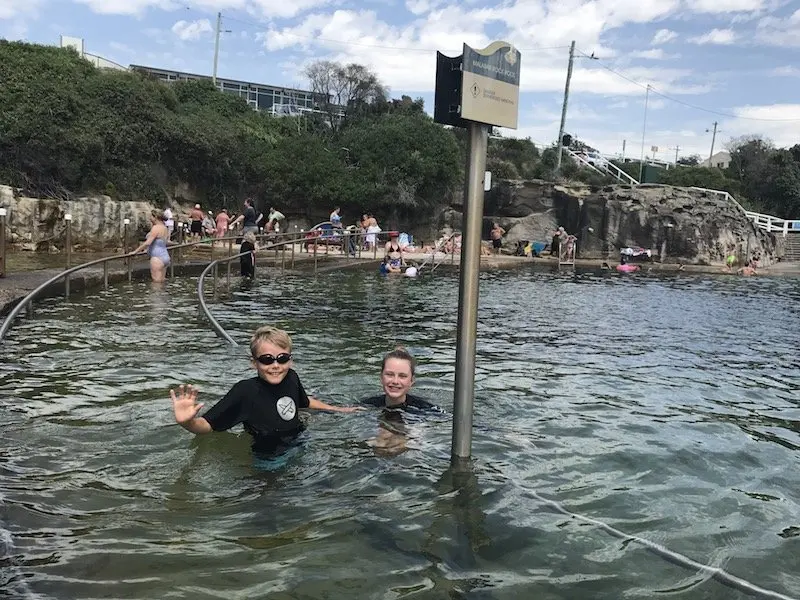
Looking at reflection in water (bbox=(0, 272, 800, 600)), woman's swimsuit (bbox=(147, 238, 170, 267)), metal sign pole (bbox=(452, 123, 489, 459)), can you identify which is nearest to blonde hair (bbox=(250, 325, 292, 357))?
reflection in water (bbox=(0, 272, 800, 600))

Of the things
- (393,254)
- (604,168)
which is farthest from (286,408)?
(604,168)

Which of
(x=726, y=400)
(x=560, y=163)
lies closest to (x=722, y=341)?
(x=726, y=400)

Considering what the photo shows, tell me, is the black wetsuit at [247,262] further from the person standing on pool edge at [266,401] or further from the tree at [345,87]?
the tree at [345,87]

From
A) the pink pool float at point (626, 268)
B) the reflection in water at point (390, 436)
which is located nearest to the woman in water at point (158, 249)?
the reflection in water at point (390, 436)

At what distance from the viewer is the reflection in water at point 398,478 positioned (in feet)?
11.4

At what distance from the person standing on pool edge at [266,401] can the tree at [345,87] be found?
4288 centimetres

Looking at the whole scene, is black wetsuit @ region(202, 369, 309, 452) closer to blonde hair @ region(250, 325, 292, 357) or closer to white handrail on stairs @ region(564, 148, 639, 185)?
blonde hair @ region(250, 325, 292, 357)

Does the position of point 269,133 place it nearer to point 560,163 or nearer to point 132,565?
point 560,163

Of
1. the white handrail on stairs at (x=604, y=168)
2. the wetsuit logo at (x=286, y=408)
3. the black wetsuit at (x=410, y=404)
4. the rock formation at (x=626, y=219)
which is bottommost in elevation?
the black wetsuit at (x=410, y=404)

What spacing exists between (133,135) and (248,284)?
15411 millimetres

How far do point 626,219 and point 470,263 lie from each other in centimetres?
3889

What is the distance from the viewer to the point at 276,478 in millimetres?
4723

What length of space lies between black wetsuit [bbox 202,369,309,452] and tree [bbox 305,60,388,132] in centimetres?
4287

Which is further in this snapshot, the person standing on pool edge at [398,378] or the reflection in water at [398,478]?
the person standing on pool edge at [398,378]
